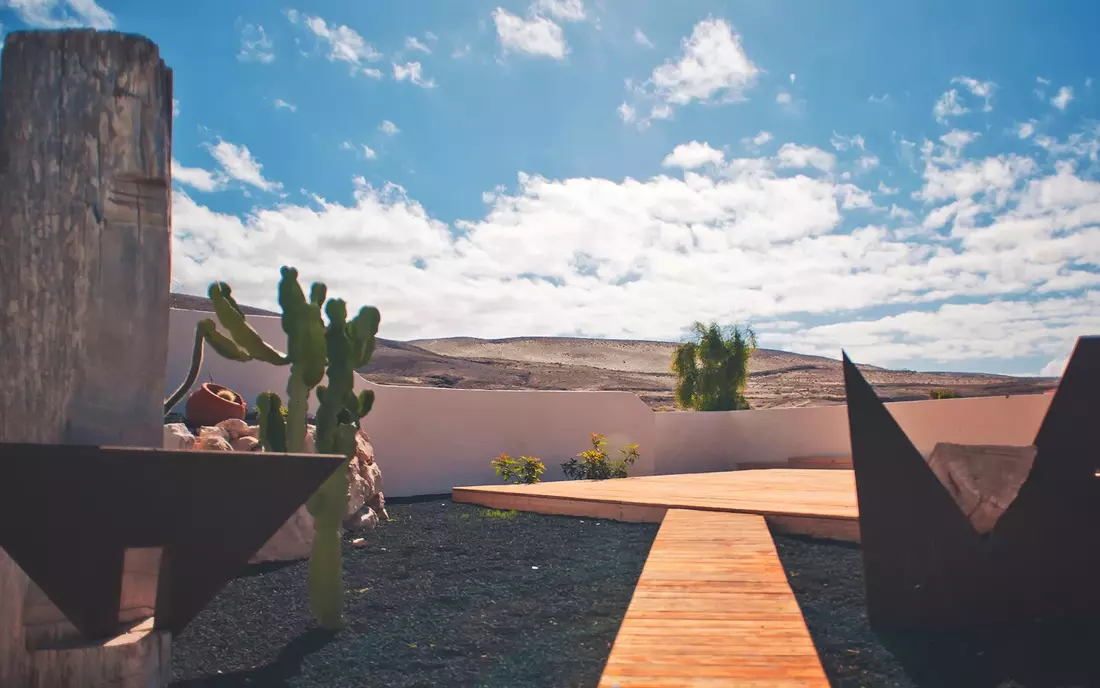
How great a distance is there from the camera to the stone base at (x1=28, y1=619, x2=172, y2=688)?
2.27 metres

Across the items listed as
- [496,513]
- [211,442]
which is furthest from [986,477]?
[211,442]

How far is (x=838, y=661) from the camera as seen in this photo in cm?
277

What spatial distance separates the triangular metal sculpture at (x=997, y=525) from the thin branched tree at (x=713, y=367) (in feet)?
43.9

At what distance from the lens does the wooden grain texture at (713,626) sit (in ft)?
7.72

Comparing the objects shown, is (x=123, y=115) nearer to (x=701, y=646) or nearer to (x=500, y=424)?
(x=701, y=646)

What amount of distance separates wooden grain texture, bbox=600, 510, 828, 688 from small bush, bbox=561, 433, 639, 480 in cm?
529

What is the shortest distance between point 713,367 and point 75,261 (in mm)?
15272

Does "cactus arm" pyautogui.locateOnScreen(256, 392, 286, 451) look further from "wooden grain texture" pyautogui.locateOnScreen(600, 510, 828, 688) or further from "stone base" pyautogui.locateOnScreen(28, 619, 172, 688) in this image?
"wooden grain texture" pyautogui.locateOnScreen(600, 510, 828, 688)

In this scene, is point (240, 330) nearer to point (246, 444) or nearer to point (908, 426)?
point (246, 444)

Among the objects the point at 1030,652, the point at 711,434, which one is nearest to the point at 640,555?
the point at 1030,652

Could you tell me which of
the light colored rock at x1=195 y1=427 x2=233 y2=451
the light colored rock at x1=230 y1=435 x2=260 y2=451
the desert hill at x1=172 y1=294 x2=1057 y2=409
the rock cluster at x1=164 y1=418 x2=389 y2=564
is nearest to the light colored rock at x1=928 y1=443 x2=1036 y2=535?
the rock cluster at x1=164 y1=418 x2=389 y2=564

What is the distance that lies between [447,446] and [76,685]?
710 centimetres

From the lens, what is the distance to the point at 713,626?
2.86 meters

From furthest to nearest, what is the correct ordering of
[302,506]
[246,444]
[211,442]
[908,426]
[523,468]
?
[908,426]
[523,468]
[246,444]
[211,442]
[302,506]
